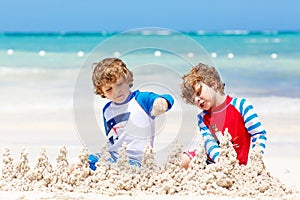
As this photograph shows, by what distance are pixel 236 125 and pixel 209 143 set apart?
0.51 feet

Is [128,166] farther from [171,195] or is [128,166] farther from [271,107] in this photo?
[271,107]

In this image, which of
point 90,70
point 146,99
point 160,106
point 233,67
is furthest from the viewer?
point 233,67

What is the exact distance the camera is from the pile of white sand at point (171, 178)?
3059 millimetres

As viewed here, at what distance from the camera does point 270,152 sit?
4.37 metres

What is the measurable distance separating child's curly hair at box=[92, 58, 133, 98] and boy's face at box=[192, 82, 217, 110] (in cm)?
31

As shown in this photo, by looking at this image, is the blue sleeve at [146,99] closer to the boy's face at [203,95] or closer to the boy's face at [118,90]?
the boy's face at [118,90]

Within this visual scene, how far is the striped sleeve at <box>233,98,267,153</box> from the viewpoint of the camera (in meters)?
3.21

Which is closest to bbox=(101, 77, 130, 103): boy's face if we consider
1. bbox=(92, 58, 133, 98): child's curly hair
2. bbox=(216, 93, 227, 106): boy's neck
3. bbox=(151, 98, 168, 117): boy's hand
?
bbox=(92, 58, 133, 98): child's curly hair

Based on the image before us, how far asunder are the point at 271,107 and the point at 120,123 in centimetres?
342

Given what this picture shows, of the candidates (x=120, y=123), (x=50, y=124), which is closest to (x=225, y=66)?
(x=50, y=124)

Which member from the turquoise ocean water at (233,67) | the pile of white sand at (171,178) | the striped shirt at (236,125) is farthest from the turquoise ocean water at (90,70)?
the pile of white sand at (171,178)

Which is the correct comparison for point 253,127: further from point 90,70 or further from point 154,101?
point 90,70

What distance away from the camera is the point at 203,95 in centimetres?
320

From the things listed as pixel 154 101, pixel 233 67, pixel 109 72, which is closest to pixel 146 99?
pixel 154 101
